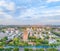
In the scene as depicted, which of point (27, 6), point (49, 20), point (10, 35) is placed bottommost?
point (10, 35)

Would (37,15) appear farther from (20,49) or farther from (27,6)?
(20,49)

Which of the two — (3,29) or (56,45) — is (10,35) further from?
(56,45)

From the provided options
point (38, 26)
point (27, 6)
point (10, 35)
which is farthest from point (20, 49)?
point (27, 6)

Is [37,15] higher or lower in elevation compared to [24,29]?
higher

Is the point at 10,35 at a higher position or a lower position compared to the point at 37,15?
lower

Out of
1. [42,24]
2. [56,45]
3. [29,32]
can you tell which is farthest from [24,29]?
[56,45]

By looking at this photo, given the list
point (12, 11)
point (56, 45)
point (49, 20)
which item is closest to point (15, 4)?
point (12, 11)
